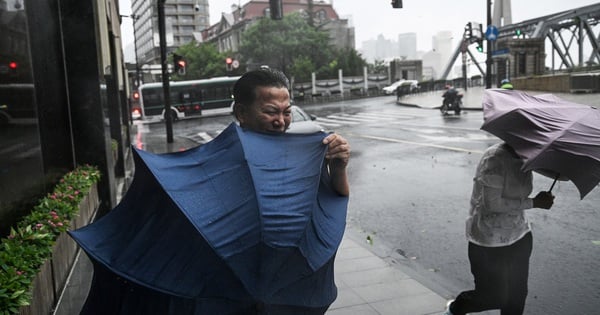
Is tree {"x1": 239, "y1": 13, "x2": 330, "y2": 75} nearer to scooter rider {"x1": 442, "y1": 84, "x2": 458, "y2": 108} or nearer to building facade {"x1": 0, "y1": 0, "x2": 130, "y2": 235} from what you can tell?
scooter rider {"x1": 442, "y1": 84, "x2": 458, "y2": 108}

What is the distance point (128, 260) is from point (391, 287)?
3.78 m

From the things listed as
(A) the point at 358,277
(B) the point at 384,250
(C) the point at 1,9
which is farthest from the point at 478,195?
(C) the point at 1,9

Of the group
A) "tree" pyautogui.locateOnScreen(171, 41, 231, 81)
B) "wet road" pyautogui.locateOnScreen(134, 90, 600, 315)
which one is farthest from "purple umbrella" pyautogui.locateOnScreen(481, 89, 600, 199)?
"tree" pyautogui.locateOnScreen(171, 41, 231, 81)

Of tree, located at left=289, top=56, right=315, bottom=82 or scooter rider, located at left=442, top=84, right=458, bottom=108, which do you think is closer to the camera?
scooter rider, located at left=442, top=84, right=458, bottom=108

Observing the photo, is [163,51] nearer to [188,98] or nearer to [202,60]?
[188,98]

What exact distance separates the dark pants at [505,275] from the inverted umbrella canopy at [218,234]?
2.06 m

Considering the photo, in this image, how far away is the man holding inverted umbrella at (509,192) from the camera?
3.31 m

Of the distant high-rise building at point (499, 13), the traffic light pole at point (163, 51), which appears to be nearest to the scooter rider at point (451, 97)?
the distant high-rise building at point (499, 13)

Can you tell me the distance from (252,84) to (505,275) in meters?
2.36

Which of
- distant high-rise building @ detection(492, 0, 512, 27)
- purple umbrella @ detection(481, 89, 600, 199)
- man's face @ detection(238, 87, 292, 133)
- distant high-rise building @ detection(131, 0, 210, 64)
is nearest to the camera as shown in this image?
man's face @ detection(238, 87, 292, 133)

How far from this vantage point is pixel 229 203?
1781mm

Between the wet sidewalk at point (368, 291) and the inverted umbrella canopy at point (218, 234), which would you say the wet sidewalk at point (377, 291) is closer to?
the wet sidewalk at point (368, 291)

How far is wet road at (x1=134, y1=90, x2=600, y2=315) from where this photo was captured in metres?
5.33

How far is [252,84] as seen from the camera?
249cm
